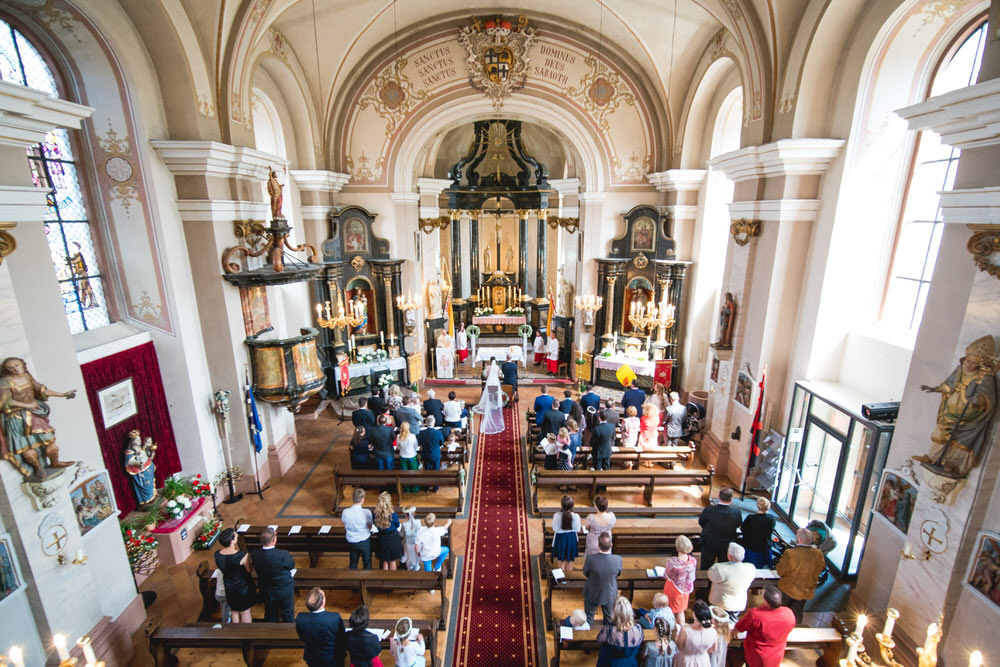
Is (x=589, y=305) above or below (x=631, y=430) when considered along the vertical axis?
above

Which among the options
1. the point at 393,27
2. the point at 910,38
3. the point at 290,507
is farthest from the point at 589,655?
the point at 393,27

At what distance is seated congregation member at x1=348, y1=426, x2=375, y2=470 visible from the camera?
24.9 ft

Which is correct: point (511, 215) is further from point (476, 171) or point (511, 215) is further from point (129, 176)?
point (129, 176)

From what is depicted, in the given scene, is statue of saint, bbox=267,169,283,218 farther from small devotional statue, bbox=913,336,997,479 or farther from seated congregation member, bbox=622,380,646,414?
small devotional statue, bbox=913,336,997,479

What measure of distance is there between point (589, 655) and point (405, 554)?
2.28 meters

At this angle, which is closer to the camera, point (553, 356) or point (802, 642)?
point (802, 642)

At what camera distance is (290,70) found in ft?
32.9

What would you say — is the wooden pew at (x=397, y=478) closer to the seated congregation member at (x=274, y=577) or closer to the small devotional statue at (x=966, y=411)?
the seated congregation member at (x=274, y=577)

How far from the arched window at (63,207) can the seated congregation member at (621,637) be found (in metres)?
6.61

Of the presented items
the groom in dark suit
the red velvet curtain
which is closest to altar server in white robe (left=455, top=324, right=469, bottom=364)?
the groom in dark suit

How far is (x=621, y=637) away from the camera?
150 inches

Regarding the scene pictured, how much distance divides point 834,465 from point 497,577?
4757 millimetres

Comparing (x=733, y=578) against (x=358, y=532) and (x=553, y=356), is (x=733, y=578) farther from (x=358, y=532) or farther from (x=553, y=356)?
(x=553, y=356)

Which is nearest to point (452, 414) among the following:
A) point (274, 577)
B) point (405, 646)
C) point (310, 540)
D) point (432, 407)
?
point (432, 407)
